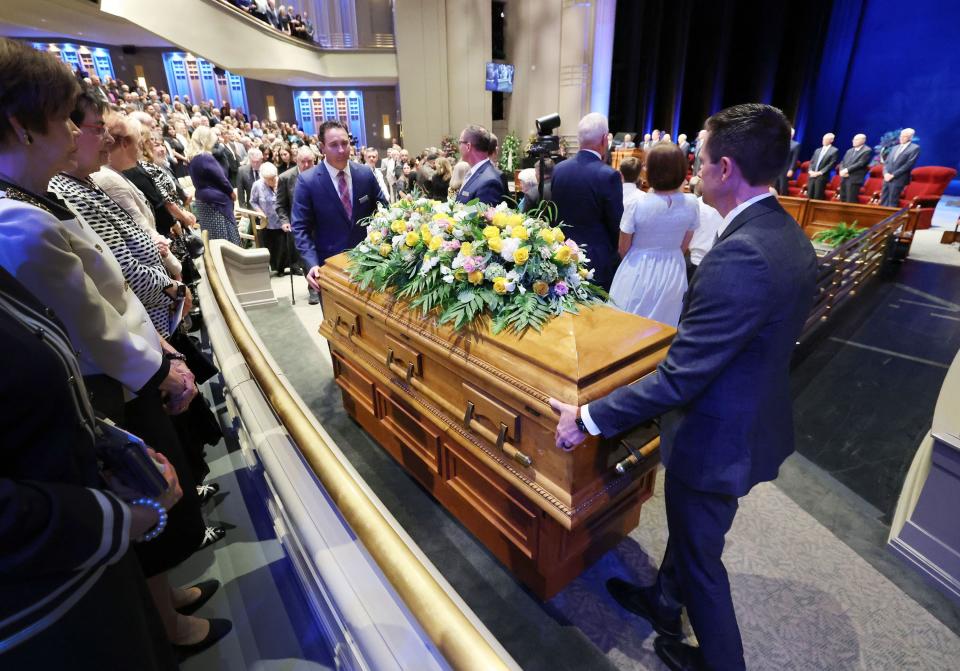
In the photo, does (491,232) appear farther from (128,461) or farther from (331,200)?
(331,200)

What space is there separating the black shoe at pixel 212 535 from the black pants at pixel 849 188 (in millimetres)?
11320

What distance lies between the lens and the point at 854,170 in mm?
9117

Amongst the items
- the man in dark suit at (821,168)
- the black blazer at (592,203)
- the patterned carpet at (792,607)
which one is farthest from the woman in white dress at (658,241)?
the man in dark suit at (821,168)

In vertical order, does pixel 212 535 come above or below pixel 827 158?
below

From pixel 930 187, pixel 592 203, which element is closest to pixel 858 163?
pixel 930 187

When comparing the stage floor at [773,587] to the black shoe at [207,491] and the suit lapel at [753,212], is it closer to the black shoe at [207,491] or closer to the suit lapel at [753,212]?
the black shoe at [207,491]

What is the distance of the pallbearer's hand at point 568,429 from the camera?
1486mm

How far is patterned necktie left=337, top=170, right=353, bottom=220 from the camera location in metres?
3.48

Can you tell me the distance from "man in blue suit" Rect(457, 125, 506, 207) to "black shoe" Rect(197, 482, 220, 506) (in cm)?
218

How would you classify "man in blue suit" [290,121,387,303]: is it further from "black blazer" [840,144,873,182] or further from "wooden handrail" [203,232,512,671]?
"black blazer" [840,144,873,182]

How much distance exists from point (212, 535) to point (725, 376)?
2.09 m

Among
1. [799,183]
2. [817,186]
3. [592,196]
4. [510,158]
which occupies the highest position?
[592,196]

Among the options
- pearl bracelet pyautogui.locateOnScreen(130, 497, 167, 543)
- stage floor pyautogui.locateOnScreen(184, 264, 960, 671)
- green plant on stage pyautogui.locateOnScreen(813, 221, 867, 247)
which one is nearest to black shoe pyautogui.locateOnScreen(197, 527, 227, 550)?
stage floor pyautogui.locateOnScreen(184, 264, 960, 671)

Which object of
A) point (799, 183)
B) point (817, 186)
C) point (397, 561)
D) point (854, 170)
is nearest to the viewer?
point (397, 561)
